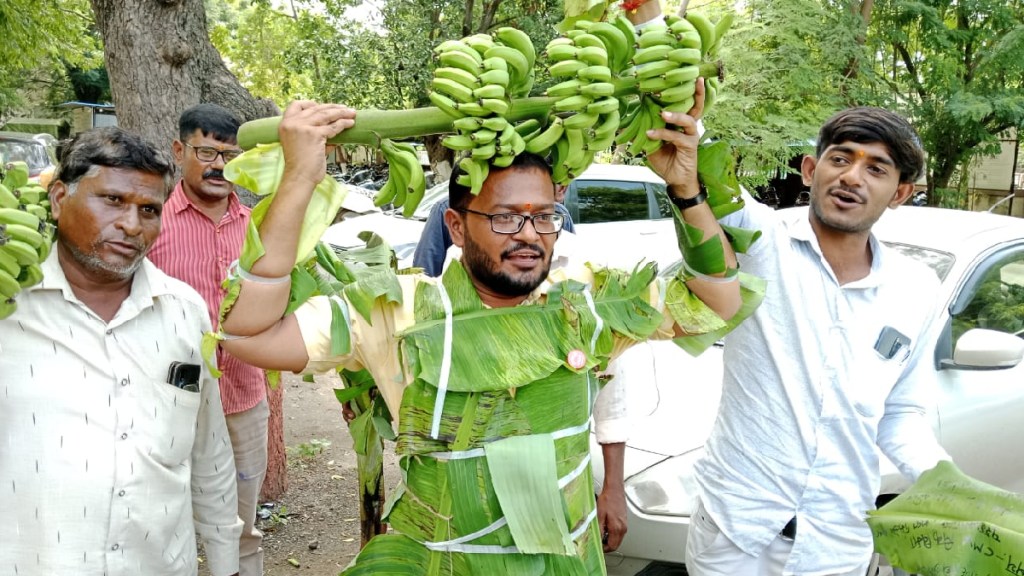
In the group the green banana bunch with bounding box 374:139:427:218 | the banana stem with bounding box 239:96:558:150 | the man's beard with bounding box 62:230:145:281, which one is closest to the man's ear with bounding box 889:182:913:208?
the banana stem with bounding box 239:96:558:150

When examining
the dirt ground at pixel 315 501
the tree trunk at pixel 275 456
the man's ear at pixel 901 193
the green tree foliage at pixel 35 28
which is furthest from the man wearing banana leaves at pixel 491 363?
the green tree foliage at pixel 35 28

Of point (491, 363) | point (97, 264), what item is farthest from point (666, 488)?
point (97, 264)

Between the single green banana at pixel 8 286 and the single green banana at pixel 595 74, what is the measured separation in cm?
146

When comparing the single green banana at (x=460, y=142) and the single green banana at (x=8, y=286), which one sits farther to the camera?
the single green banana at (x=8, y=286)

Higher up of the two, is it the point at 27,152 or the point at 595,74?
the point at 595,74

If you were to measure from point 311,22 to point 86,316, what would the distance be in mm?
13572

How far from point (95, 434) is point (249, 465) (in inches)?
64.2

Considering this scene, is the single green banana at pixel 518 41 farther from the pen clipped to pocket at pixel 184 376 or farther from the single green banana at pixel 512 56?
the pen clipped to pocket at pixel 184 376

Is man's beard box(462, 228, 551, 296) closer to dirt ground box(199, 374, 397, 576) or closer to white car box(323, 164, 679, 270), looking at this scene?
dirt ground box(199, 374, 397, 576)

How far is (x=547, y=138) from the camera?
5.50 feet

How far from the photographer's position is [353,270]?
197 cm

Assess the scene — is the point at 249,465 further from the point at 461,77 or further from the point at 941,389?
the point at 941,389

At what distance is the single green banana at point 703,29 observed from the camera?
5.62ft

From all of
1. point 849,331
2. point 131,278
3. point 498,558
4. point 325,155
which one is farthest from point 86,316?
point 849,331
